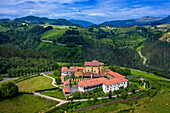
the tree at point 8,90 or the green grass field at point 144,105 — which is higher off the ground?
the tree at point 8,90

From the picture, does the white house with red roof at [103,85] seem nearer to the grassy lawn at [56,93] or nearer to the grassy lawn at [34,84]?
the grassy lawn at [56,93]

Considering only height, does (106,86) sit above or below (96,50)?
below

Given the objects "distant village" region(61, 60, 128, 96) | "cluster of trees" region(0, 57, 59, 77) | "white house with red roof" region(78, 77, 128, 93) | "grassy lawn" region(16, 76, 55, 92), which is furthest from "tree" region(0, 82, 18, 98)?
"cluster of trees" region(0, 57, 59, 77)

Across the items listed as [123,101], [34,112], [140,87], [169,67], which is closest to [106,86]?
[123,101]

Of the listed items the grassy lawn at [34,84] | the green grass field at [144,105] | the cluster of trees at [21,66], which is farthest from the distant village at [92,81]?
the cluster of trees at [21,66]

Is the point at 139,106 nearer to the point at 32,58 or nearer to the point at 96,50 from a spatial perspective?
the point at 32,58

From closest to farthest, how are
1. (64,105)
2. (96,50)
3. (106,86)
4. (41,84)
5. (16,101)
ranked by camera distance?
(64,105), (16,101), (106,86), (41,84), (96,50)
